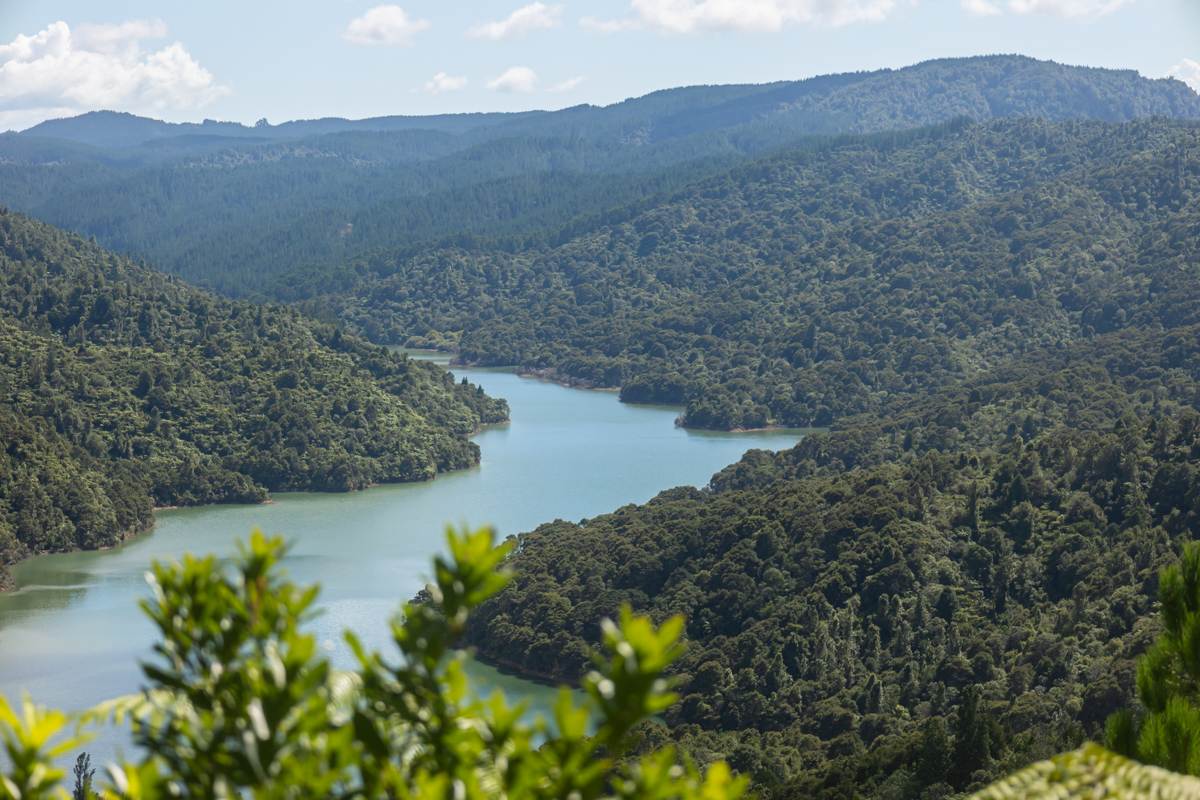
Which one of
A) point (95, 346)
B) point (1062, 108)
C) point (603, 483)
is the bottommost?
point (603, 483)

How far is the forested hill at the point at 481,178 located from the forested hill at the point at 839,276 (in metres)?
8.48

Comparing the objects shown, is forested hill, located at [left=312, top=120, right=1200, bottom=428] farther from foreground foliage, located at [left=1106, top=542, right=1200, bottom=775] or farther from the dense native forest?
foreground foliage, located at [left=1106, top=542, right=1200, bottom=775]

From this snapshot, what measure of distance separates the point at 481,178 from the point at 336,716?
149612 millimetres

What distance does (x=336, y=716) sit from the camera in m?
4.07

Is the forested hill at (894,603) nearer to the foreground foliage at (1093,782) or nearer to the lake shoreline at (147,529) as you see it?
A: the lake shoreline at (147,529)

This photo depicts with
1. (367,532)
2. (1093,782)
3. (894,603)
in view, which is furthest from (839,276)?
(1093,782)

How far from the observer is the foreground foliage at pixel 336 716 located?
11.6 ft

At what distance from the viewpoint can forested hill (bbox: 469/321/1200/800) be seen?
21875 millimetres

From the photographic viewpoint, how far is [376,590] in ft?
118

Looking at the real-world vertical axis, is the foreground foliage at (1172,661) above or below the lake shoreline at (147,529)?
above

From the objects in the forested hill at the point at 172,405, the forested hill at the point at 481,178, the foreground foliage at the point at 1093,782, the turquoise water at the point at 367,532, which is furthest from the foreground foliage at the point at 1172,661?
the forested hill at the point at 481,178

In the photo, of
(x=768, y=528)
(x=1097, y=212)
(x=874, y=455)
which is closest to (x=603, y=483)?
(x=874, y=455)

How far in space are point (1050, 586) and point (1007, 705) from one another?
19.0 ft

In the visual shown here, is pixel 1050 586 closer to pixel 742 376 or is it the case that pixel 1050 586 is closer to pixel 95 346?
pixel 95 346
